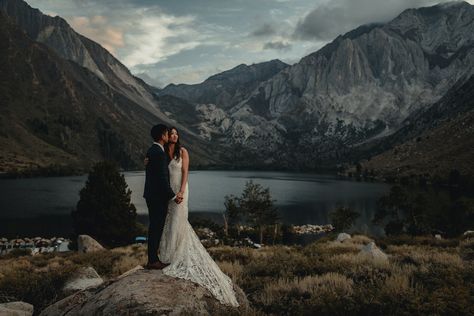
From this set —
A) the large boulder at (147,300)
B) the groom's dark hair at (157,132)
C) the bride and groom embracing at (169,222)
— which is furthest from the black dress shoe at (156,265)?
the groom's dark hair at (157,132)

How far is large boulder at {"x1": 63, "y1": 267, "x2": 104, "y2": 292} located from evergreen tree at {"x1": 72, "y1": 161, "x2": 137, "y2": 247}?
48722 millimetres

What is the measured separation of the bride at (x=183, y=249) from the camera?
10133mm

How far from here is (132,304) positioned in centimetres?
838

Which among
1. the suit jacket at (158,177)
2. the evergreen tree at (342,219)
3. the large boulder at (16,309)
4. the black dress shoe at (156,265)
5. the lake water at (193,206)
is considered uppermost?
the suit jacket at (158,177)

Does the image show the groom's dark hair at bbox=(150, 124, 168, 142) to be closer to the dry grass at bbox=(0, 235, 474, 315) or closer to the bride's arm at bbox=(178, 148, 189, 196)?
the bride's arm at bbox=(178, 148, 189, 196)

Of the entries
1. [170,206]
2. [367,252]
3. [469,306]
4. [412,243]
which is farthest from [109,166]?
[469,306]

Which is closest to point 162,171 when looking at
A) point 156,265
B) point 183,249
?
point 183,249

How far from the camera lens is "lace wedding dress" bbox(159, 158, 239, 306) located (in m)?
10.1

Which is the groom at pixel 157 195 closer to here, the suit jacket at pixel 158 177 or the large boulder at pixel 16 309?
the suit jacket at pixel 158 177

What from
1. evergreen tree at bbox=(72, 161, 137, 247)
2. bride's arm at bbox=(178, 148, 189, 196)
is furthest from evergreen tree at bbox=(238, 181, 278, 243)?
bride's arm at bbox=(178, 148, 189, 196)

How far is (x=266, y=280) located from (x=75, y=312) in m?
6.42

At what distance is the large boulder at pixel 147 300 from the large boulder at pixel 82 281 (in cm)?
398

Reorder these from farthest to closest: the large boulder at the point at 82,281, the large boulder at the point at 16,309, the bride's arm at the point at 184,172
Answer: the large boulder at the point at 82,281 < the bride's arm at the point at 184,172 < the large boulder at the point at 16,309

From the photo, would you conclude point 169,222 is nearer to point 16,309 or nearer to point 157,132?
point 157,132
